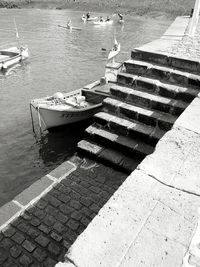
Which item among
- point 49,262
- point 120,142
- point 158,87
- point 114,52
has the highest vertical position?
point 158,87

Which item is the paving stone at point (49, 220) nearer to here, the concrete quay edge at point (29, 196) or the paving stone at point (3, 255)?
the concrete quay edge at point (29, 196)

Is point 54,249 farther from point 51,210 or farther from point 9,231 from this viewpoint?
point 9,231

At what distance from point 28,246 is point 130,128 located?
3362mm

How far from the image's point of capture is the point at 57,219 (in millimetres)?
5082

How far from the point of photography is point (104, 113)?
→ 6.82 m

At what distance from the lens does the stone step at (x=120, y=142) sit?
591 cm

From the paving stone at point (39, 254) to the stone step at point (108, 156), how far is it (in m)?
2.47

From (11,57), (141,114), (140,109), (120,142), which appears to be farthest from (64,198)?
(11,57)

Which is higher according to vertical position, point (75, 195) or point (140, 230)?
point (140, 230)

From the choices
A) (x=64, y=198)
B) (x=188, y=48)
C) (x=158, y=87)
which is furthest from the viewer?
(x=188, y=48)

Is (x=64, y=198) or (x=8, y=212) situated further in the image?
(x=64, y=198)

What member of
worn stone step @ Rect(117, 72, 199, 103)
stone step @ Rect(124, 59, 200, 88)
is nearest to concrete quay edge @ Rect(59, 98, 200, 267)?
worn stone step @ Rect(117, 72, 199, 103)

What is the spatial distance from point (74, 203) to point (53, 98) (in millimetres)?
6499

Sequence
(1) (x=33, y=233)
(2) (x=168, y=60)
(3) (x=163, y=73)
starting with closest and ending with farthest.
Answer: (1) (x=33, y=233), (3) (x=163, y=73), (2) (x=168, y=60)
